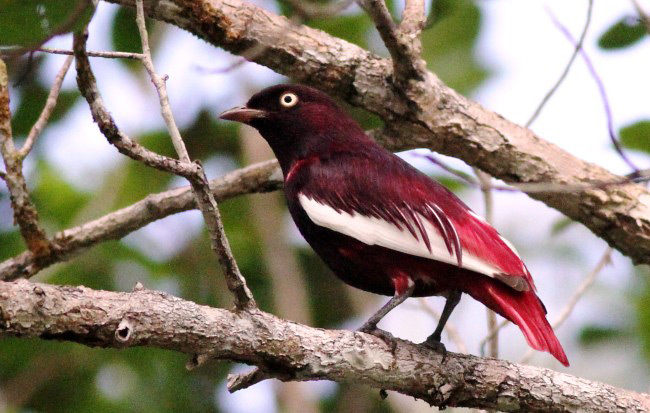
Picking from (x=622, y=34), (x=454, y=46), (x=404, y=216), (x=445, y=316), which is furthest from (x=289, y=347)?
(x=454, y=46)

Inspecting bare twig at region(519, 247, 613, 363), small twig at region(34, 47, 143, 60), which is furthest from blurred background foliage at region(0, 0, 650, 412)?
small twig at region(34, 47, 143, 60)

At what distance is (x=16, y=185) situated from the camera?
3941 mm

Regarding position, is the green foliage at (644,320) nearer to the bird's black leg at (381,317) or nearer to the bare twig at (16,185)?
the bird's black leg at (381,317)

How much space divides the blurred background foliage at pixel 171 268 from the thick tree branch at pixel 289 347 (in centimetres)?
172

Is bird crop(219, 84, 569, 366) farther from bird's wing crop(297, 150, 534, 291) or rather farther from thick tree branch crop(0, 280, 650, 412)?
thick tree branch crop(0, 280, 650, 412)

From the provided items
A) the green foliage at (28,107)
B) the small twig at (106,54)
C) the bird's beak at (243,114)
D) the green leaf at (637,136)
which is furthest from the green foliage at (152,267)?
the small twig at (106,54)

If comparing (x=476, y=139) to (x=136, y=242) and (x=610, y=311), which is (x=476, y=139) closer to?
(x=136, y=242)

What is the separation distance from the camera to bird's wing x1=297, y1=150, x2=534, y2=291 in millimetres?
3920

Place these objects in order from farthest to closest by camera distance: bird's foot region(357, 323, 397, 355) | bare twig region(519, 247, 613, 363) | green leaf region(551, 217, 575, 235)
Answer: green leaf region(551, 217, 575, 235) → bare twig region(519, 247, 613, 363) → bird's foot region(357, 323, 397, 355)

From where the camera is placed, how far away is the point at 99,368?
6180 mm

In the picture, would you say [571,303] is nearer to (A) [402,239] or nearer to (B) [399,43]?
(A) [402,239]

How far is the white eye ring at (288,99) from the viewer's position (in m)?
4.77

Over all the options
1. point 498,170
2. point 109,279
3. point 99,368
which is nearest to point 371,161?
point 498,170

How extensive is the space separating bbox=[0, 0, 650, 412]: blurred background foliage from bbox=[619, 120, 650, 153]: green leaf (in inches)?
22.2
